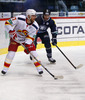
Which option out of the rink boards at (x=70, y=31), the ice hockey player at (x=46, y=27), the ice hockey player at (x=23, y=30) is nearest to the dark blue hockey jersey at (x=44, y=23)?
the ice hockey player at (x=46, y=27)

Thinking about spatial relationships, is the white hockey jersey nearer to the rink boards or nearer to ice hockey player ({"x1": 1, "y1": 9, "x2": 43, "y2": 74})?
ice hockey player ({"x1": 1, "y1": 9, "x2": 43, "y2": 74})

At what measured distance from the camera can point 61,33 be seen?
8.05 metres

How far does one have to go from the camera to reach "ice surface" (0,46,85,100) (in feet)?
11.5

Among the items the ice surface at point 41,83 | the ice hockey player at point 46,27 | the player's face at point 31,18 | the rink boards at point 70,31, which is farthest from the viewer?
the rink boards at point 70,31

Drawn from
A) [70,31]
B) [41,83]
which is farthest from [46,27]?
[70,31]

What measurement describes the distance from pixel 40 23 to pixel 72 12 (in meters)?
3.42

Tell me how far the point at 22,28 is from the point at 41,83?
0.89 m

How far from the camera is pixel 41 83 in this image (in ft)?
13.5

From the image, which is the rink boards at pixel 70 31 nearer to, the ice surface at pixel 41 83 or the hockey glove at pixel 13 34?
the ice surface at pixel 41 83

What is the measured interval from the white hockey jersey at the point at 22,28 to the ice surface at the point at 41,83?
Answer: 0.58m

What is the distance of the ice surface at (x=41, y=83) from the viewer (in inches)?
137

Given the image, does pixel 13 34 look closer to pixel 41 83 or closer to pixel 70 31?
pixel 41 83

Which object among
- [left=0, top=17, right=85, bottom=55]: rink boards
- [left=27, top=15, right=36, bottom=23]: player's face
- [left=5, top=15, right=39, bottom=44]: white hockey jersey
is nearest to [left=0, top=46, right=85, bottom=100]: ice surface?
[left=5, top=15, right=39, bottom=44]: white hockey jersey

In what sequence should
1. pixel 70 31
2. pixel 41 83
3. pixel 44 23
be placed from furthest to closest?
pixel 70 31
pixel 44 23
pixel 41 83
